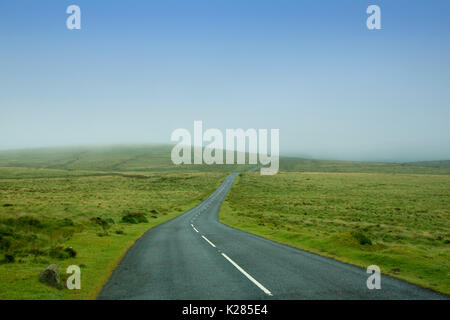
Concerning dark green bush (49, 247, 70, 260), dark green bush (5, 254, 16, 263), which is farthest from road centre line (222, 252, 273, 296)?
dark green bush (5, 254, 16, 263)

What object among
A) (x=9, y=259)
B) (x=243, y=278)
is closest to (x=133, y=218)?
(x=9, y=259)

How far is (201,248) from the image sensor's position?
17.3 m

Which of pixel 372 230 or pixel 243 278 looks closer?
pixel 243 278

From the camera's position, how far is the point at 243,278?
10.5 meters

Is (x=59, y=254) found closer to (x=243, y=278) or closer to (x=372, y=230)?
(x=243, y=278)

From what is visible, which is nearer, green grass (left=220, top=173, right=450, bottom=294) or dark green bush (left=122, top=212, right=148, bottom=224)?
green grass (left=220, top=173, right=450, bottom=294)

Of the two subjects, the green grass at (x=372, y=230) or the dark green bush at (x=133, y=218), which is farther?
the dark green bush at (x=133, y=218)

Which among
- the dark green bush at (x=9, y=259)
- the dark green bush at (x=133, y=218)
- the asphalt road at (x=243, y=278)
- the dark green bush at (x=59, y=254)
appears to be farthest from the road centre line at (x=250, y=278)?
the dark green bush at (x=133, y=218)

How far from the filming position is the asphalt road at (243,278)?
873 centimetres

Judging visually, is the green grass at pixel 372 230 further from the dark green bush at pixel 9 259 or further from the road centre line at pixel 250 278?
the dark green bush at pixel 9 259

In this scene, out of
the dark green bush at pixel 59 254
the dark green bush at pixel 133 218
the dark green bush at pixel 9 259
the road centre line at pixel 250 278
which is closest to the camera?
the road centre line at pixel 250 278

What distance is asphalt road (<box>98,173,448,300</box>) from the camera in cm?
873

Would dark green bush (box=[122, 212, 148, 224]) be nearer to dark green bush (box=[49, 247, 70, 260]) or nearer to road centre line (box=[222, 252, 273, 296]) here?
dark green bush (box=[49, 247, 70, 260])
